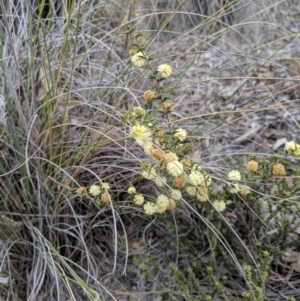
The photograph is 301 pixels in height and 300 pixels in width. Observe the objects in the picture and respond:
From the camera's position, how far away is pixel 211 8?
2.39 m

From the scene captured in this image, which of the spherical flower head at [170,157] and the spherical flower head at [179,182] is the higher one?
the spherical flower head at [170,157]

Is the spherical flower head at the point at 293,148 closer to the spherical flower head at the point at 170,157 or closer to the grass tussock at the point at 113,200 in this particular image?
the grass tussock at the point at 113,200

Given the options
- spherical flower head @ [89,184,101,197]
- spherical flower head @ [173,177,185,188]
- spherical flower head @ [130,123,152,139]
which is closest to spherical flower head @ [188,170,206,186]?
spherical flower head @ [173,177,185,188]

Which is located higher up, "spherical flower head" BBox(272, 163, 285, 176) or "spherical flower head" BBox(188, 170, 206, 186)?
"spherical flower head" BBox(188, 170, 206, 186)

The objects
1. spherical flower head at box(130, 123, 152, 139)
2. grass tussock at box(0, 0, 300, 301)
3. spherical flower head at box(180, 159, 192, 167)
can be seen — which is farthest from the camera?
grass tussock at box(0, 0, 300, 301)

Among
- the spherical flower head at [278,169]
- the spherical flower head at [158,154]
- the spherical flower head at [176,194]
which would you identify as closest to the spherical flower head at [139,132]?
the spherical flower head at [158,154]

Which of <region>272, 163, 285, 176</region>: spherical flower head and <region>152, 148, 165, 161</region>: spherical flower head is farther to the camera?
<region>272, 163, 285, 176</region>: spherical flower head

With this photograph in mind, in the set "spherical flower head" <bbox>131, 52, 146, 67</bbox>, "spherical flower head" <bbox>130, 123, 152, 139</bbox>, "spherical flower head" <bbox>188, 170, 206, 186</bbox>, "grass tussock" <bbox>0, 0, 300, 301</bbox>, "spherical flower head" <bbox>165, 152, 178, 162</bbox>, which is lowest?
"grass tussock" <bbox>0, 0, 300, 301</bbox>

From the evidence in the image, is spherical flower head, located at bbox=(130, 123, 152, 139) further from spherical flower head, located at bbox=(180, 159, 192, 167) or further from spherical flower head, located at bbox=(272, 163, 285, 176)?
spherical flower head, located at bbox=(272, 163, 285, 176)

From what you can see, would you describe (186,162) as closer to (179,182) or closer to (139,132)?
(179,182)

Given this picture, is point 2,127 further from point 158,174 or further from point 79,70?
point 158,174

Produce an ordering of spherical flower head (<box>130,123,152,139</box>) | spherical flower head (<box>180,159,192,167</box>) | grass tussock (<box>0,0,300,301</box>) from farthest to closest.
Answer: grass tussock (<box>0,0,300,301</box>) → spherical flower head (<box>180,159,192,167</box>) → spherical flower head (<box>130,123,152,139</box>)

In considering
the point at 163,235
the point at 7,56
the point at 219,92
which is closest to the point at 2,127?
the point at 7,56

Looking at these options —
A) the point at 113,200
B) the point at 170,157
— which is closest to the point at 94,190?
the point at 113,200
